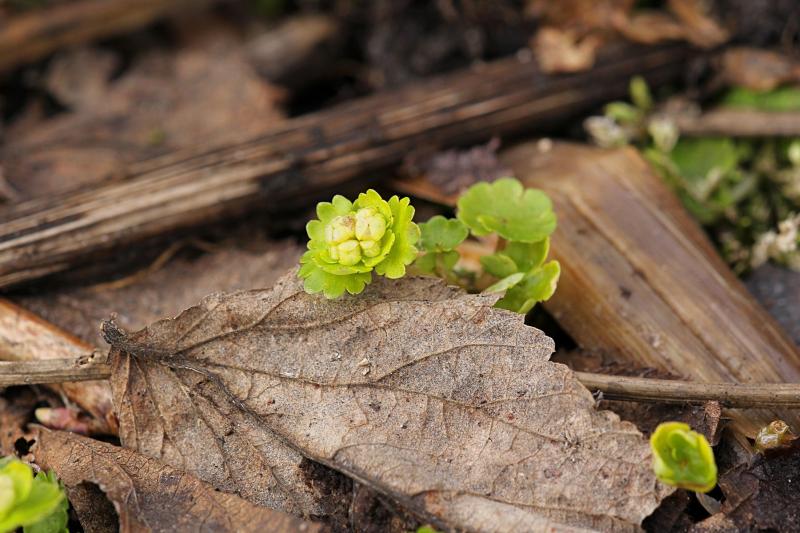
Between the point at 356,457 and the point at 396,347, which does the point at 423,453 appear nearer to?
the point at 356,457

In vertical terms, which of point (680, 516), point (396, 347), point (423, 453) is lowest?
point (680, 516)

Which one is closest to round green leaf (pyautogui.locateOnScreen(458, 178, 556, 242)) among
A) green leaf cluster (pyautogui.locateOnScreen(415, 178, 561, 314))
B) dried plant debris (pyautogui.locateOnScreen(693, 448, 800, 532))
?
green leaf cluster (pyautogui.locateOnScreen(415, 178, 561, 314))

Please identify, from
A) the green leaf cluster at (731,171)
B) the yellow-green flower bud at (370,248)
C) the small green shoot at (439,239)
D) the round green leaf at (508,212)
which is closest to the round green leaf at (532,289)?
the round green leaf at (508,212)

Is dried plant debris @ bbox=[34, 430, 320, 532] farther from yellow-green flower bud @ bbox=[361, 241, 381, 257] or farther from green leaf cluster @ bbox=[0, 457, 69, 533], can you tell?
yellow-green flower bud @ bbox=[361, 241, 381, 257]

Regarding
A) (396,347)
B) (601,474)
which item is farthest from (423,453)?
(601,474)

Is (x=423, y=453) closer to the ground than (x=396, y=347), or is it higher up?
closer to the ground

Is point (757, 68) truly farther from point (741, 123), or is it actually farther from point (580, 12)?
point (580, 12)

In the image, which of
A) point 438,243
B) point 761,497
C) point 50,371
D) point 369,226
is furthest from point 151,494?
point 761,497
